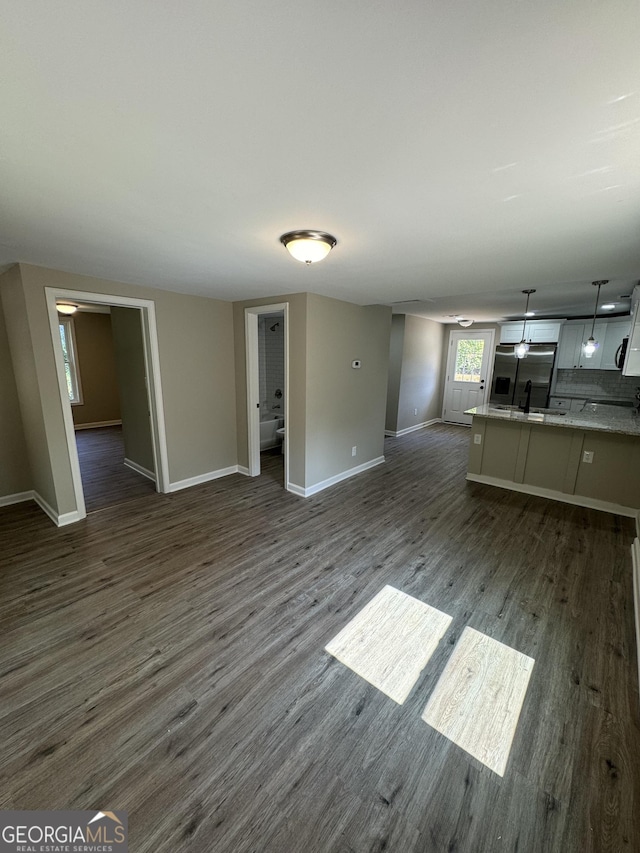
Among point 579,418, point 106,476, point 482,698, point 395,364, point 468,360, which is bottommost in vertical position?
point 482,698

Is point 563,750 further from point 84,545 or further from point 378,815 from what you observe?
point 84,545

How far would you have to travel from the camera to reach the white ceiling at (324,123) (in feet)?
2.41

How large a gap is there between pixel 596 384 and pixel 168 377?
6.90 metres

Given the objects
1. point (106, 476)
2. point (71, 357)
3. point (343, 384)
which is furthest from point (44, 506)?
point (71, 357)

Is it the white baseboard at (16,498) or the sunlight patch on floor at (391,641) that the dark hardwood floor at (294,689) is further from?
the white baseboard at (16,498)

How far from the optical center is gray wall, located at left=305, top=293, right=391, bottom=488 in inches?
149

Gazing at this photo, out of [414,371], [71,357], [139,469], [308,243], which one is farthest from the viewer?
[414,371]

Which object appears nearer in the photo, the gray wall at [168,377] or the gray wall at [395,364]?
the gray wall at [168,377]

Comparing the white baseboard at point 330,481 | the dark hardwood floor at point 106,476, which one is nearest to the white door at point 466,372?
the white baseboard at point 330,481

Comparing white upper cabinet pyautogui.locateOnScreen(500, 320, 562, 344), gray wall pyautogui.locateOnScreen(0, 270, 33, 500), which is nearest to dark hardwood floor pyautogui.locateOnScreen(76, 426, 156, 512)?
gray wall pyautogui.locateOnScreen(0, 270, 33, 500)

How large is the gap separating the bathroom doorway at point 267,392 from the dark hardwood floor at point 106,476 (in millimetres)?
1462

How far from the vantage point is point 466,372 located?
7.70m

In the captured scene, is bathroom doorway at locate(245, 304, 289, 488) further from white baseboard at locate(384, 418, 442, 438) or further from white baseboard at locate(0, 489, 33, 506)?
white baseboard at locate(0, 489, 33, 506)

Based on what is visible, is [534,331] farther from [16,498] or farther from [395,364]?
[16,498]
